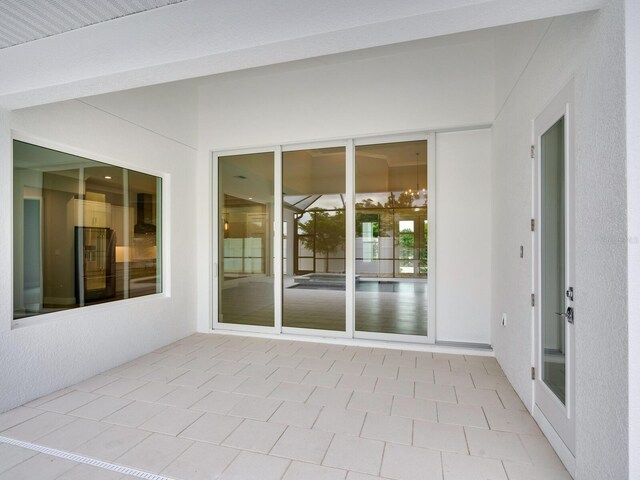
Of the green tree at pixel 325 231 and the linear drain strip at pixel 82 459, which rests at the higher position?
the green tree at pixel 325 231

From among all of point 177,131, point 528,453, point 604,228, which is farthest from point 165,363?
point 604,228

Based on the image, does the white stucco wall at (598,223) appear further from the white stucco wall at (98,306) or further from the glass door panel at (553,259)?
the white stucco wall at (98,306)

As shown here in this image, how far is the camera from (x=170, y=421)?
2498 mm

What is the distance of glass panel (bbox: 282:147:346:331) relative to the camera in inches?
176

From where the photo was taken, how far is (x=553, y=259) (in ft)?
7.43

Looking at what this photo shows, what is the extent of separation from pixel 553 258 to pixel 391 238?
2.15 meters

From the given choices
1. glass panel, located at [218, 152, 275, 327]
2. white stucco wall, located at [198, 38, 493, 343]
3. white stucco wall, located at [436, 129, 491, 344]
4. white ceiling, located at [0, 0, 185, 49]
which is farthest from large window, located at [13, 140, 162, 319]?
white stucco wall, located at [436, 129, 491, 344]

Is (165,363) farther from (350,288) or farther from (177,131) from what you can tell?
(177,131)

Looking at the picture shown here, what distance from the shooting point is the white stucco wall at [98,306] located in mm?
2678

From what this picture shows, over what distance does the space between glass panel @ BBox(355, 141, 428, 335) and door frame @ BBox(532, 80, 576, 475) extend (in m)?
1.68

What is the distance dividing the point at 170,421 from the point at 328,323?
93.0 inches

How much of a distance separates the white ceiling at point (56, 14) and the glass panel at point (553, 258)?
2539 millimetres

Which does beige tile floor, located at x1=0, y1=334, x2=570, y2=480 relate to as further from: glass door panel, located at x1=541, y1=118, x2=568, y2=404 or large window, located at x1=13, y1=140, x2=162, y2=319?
large window, located at x1=13, y1=140, x2=162, y2=319

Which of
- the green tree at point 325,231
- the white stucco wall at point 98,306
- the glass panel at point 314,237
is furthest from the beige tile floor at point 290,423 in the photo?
the green tree at point 325,231
